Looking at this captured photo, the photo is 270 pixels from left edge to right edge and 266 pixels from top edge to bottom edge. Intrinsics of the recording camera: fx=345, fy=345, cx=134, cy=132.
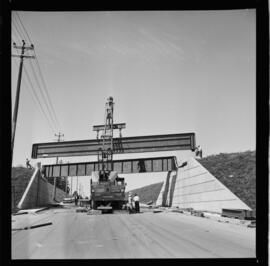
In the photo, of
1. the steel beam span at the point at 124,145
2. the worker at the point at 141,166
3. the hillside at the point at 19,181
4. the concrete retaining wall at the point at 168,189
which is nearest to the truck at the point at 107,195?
the hillside at the point at 19,181

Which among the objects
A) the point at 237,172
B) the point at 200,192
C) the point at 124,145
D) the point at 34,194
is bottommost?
the point at 34,194

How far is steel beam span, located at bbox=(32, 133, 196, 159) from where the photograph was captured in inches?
1617

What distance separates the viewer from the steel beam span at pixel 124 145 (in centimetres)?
4106

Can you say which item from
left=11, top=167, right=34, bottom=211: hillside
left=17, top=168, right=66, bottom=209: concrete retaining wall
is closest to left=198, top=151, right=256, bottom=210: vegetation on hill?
left=17, top=168, right=66, bottom=209: concrete retaining wall

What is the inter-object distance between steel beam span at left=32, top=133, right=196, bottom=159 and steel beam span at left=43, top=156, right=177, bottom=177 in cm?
291

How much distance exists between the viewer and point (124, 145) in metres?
43.6

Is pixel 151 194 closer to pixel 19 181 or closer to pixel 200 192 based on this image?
pixel 19 181

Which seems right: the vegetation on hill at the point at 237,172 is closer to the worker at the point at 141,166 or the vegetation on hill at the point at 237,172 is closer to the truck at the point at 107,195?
the worker at the point at 141,166

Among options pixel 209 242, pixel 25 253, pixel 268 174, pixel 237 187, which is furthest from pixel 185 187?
pixel 268 174

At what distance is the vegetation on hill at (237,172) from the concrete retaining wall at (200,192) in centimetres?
104

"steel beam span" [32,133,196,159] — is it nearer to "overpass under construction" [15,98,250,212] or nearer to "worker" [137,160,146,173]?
"overpass under construction" [15,98,250,212]

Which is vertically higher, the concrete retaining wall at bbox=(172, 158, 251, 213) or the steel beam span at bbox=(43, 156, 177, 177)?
the steel beam span at bbox=(43, 156, 177, 177)

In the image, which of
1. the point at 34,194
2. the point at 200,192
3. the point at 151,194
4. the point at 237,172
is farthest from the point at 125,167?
the point at 151,194

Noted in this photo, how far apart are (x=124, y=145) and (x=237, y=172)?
15.1 meters
